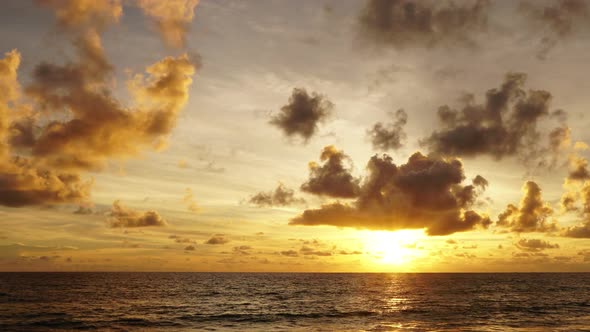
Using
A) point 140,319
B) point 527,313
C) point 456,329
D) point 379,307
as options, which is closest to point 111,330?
point 140,319

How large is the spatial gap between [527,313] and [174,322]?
54.9m

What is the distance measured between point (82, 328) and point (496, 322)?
177 ft

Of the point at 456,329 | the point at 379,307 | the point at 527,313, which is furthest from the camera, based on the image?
the point at 379,307

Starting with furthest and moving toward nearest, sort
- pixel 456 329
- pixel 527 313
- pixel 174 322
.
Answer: pixel 527 313 → pixel 174 322 → pixel 456 329

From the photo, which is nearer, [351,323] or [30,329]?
[30,329]

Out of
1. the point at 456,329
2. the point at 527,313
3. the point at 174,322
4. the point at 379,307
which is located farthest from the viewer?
the point at 379,307

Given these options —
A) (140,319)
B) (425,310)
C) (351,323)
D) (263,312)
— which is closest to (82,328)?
(140,319)

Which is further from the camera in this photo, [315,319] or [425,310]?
[425,310]

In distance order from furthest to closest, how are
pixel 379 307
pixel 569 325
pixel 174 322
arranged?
pixel 379 307 < pixel 174 322 < pixel 569 325

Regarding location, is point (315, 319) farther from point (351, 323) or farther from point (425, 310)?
point (425, 310)

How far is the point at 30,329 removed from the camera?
5328 cm

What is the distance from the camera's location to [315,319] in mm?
62625

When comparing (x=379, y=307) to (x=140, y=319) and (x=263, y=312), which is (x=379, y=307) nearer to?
(x=263, y=312)

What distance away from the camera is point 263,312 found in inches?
2847
